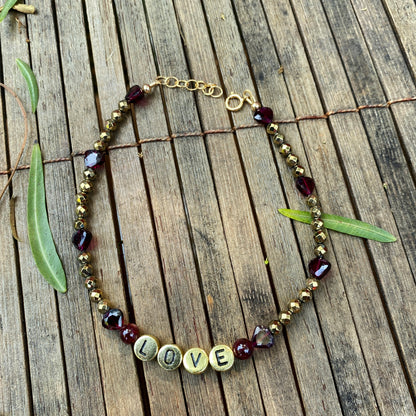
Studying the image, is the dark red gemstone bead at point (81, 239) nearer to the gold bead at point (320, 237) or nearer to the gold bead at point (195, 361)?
the gold bead at point (195, 361)

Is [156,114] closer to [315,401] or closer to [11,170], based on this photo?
[11,170]

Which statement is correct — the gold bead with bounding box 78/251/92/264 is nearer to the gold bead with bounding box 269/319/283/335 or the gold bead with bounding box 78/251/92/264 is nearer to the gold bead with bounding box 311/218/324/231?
the gold bead with bounding box 269/319/283/335

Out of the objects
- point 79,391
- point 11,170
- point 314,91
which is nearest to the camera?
point 79,391

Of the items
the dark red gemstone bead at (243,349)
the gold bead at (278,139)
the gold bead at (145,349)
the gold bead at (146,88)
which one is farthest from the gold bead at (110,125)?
the dark red gemstone bead at (243,349)

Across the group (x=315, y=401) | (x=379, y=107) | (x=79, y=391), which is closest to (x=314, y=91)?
(x=379, y=107)

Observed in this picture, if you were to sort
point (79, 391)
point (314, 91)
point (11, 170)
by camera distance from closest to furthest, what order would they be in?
point (79, 391), point (11, 170), point (314, 91)

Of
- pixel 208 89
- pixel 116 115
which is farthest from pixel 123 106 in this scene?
pixel 208 89

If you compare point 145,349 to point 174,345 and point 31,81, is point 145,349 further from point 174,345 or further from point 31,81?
point 31,81

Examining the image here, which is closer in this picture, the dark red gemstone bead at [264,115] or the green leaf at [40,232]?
the green leaf at [40,232]
